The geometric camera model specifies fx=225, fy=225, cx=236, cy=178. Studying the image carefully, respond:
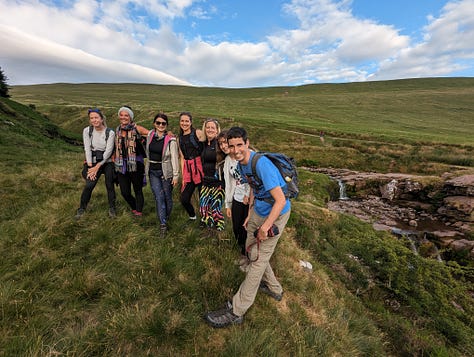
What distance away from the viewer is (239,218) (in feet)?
15.0

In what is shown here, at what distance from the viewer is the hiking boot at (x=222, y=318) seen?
125 inches

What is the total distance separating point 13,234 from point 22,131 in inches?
632

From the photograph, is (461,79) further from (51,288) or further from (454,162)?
(51,288)

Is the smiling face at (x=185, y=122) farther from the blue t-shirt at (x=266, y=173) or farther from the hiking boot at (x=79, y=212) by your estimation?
the hiking boot at (x=79, y=212)

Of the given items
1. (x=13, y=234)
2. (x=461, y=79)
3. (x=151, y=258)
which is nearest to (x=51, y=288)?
(x=151, y=258)

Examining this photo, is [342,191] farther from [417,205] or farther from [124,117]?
[124,117]

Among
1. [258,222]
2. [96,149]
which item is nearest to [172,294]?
[258,222]

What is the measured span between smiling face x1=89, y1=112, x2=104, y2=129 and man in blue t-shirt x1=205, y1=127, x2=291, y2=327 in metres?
3.50

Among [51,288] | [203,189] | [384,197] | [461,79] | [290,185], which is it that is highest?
[461,79]

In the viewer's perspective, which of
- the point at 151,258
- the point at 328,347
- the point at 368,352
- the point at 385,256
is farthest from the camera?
the point at 385,256

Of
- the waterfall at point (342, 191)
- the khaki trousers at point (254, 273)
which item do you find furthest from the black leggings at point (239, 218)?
the waterfall at point (342, 191)

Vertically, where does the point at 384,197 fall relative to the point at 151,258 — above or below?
below

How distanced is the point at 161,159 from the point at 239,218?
219 centimetres

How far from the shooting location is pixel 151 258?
412 cm
